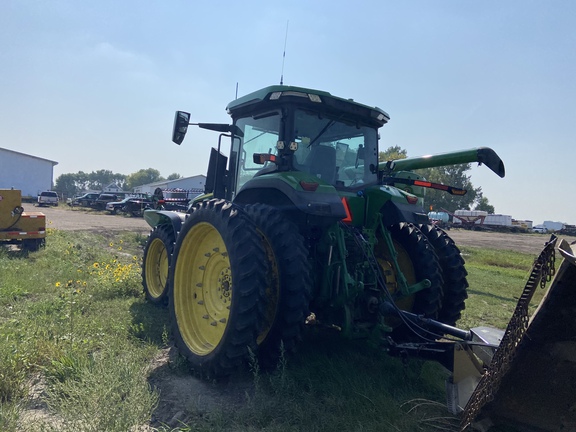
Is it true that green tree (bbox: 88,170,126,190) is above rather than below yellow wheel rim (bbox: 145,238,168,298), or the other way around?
above

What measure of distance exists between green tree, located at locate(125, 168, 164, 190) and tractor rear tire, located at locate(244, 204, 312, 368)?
117m

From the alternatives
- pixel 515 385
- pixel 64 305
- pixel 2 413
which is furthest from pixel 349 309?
pixel 64 305

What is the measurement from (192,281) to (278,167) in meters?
1.42

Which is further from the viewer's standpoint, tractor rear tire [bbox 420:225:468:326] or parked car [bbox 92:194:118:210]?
parked car [bbox 92:194:118:210]

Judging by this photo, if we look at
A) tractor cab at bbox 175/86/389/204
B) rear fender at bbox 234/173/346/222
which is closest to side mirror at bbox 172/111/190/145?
tractor cab at bbox 175/86/389/204

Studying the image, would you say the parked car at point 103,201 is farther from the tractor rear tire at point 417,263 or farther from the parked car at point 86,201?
the tractor rear tire at point 417,263

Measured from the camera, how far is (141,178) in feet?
380

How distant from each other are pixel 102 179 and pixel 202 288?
133 metres

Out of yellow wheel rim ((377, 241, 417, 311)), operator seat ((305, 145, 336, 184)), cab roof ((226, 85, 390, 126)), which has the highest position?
cab roof ((226, 85, 390, 126))

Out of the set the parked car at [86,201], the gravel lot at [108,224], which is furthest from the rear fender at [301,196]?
the parked car at [86,201]

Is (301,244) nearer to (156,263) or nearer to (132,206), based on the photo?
(156,263)

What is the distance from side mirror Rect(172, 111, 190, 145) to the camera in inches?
186

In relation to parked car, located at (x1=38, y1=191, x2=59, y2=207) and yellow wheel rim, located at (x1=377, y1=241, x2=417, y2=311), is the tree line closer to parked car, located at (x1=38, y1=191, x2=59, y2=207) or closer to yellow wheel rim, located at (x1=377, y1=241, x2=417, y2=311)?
parked car, located at (x1=38, y1=191, x2=59, y2=207)

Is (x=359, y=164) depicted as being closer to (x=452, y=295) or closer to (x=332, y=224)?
(x=332, y=224)
